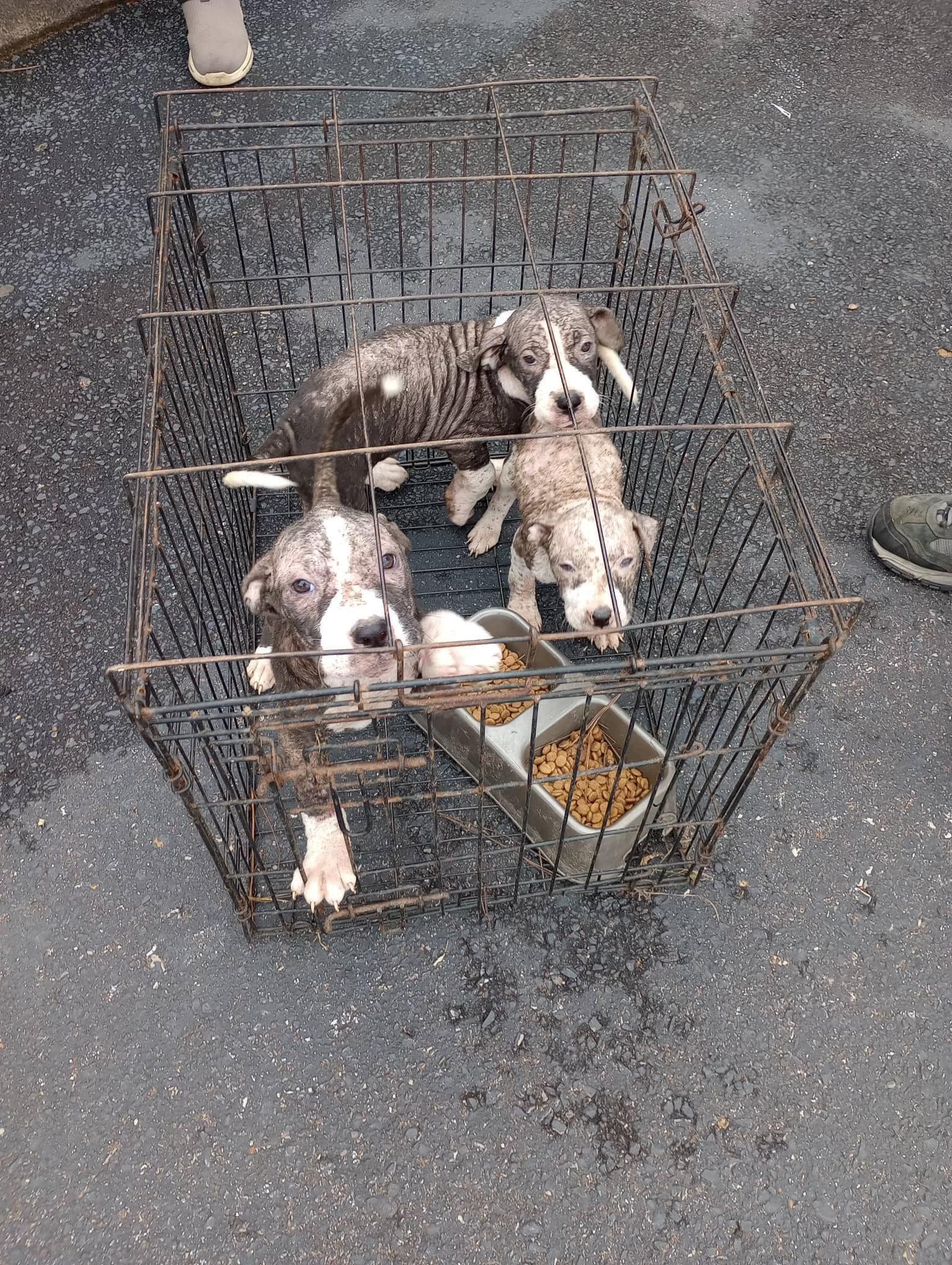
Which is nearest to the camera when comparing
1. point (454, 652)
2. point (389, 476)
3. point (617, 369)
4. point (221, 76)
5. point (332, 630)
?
point (332, 630)

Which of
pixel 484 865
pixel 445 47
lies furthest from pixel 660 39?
→ pixel 484 865

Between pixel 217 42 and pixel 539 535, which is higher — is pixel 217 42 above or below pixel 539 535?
above

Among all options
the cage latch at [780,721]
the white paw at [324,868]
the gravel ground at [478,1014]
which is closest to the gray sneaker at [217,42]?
the gravel ground at [478,1014]

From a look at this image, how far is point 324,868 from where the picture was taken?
124 inches

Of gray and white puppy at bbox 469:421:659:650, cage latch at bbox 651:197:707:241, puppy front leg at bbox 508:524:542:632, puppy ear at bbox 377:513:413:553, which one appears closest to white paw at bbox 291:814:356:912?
puppy ear at bbox 377:513:413:553

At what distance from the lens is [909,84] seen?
742 cm

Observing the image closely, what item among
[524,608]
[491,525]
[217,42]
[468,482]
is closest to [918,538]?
[524,608]

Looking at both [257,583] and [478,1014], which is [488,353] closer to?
[257,583]

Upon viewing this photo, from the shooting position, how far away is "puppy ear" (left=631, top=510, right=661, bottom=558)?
3479mm

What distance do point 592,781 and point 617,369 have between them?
6.21ft

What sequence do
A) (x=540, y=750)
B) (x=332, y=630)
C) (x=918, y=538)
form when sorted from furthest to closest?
1. (x=918, y=538)
2. (x=540, y=750)
3. (x=332, y=630)

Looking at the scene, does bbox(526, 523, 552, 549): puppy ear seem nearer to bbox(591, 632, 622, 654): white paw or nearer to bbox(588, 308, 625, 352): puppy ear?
bbox(591, 632, 622, 654): white paw

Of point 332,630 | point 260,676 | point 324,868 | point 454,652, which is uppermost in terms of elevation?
point 332,630

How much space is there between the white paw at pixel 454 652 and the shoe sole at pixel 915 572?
2547mm
